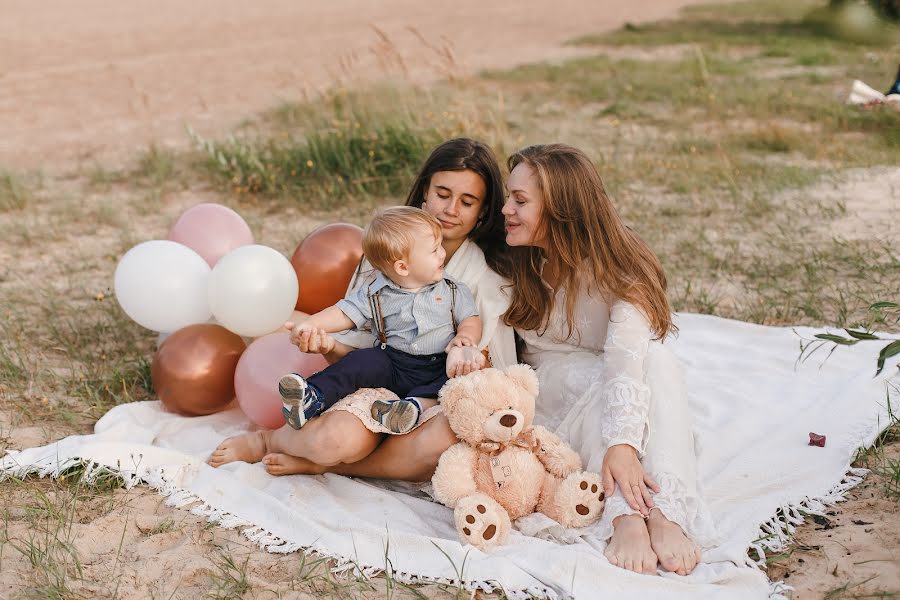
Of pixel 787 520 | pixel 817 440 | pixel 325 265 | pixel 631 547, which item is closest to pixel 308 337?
pixel 325 265

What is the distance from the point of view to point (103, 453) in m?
3.32

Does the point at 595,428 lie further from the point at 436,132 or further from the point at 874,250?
the point at 436,132

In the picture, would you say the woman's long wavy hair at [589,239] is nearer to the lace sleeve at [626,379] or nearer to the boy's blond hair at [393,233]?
the lace sleeve at [626,379]

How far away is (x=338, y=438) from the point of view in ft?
10.2

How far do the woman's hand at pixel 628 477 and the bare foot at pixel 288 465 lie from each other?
3.58 ft

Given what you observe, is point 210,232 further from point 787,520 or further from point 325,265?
point 787,520

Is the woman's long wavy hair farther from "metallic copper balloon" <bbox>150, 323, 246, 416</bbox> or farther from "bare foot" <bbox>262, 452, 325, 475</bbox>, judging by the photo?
"metallic copper balloon" <bbox>150, 323, 246, 416</bbox>

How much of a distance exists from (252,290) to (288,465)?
800 millimetres

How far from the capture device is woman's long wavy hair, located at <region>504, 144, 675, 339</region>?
10.8ft

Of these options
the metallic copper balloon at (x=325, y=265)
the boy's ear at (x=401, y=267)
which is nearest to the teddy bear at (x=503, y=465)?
the boy's ear at (x=401, y=267)

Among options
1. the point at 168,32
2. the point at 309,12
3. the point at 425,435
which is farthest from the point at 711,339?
the point at 309,12

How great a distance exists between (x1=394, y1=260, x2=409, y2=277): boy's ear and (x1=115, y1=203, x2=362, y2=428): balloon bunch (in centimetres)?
60

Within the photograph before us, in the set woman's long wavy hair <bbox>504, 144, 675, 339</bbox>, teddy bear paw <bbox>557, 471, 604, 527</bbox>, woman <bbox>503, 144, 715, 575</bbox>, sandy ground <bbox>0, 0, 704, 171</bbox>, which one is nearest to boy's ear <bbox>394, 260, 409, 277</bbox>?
woman <bbox>503, 144, 715, 575</bbox>

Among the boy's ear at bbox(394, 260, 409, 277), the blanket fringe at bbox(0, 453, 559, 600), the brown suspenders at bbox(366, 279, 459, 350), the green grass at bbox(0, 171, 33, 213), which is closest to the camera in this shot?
the blanket fringe at bbox(0, 453, 559, 600)
